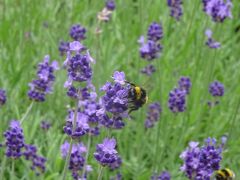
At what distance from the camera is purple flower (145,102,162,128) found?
14.7 feet

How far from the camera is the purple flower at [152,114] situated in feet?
14.7

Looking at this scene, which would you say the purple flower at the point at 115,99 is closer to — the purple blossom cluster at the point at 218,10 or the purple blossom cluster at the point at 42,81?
the purple blossom cluster at the point at 42,81

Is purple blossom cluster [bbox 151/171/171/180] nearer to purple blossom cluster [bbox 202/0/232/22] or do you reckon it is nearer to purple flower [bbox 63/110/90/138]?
purple flower [bbox 63/110/90/138]

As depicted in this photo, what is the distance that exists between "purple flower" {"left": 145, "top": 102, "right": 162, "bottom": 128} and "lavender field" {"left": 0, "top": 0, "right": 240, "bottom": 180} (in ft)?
0.04

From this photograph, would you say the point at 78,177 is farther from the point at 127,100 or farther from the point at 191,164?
the point at 127,100

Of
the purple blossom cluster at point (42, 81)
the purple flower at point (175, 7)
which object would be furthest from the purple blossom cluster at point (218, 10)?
the purple blossom cluster at point (42, 81)

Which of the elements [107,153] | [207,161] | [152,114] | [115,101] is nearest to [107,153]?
[107,153]

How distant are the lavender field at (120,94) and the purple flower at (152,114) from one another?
1cm

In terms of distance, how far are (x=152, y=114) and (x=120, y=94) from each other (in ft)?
7.54

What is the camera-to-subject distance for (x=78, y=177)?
305 centimetres

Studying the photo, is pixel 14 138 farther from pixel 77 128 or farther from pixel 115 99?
pixel 115 99

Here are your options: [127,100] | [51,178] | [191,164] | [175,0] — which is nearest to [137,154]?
[51,178]

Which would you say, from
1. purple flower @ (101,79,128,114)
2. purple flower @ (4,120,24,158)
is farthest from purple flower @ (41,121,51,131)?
purple flower @ (101,79,128,114)

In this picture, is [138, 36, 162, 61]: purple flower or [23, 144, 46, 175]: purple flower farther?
[138, 36, 162, 61]: purple flower
